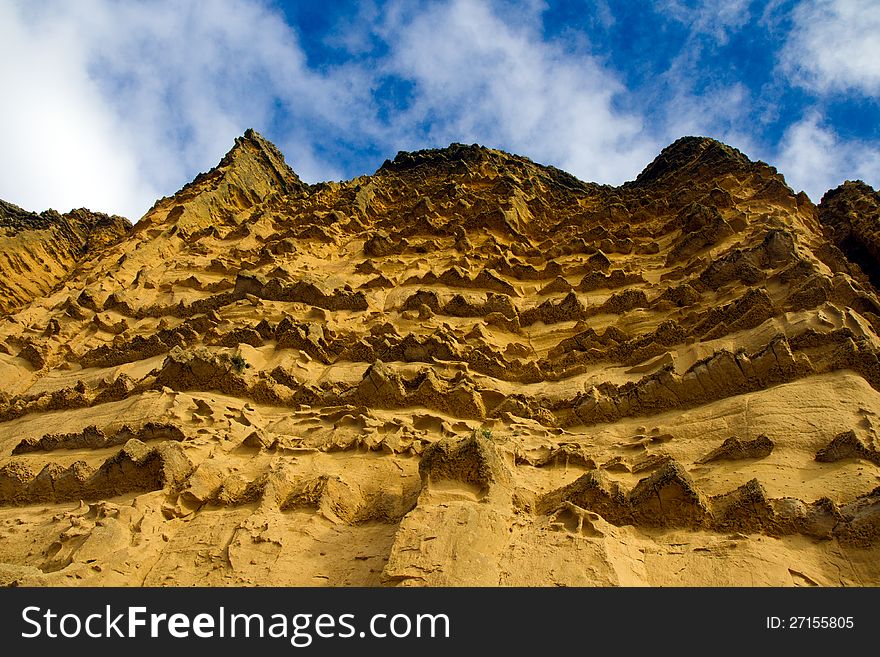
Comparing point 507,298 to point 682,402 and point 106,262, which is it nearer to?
point 682,402

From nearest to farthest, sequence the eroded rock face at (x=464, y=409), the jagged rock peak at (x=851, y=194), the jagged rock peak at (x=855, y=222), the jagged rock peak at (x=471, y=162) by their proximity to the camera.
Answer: the eroded rock face at (x=464, y=409)
the jagged rock peak at (x=855, y=222)
the jagged rock peak at (x=851, y=194)
the jagged rock peak at (x=471, y=162)

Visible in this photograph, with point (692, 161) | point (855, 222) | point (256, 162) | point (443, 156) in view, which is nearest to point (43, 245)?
point (256, 162)

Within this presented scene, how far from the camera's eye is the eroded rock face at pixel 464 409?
4891mm

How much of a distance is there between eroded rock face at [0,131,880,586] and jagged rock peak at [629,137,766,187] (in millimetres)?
2367

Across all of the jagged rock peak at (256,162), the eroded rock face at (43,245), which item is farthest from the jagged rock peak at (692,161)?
the eroded rock face at (43,245)

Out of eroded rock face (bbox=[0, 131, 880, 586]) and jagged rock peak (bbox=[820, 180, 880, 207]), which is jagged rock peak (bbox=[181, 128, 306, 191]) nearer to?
eroded rock face (bbox=[0, 131, 880, 586])

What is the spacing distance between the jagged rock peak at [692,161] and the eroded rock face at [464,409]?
7.77 feet

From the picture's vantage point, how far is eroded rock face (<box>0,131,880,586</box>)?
4891mm

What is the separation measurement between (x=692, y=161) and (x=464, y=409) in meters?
16.7

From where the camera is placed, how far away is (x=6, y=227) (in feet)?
68.3

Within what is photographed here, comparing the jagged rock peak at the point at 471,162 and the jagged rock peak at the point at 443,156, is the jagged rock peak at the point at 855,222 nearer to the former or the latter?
the jagged rock peak at the point at 471,162

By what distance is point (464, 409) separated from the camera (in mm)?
7969

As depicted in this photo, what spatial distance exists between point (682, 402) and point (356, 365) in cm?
464
